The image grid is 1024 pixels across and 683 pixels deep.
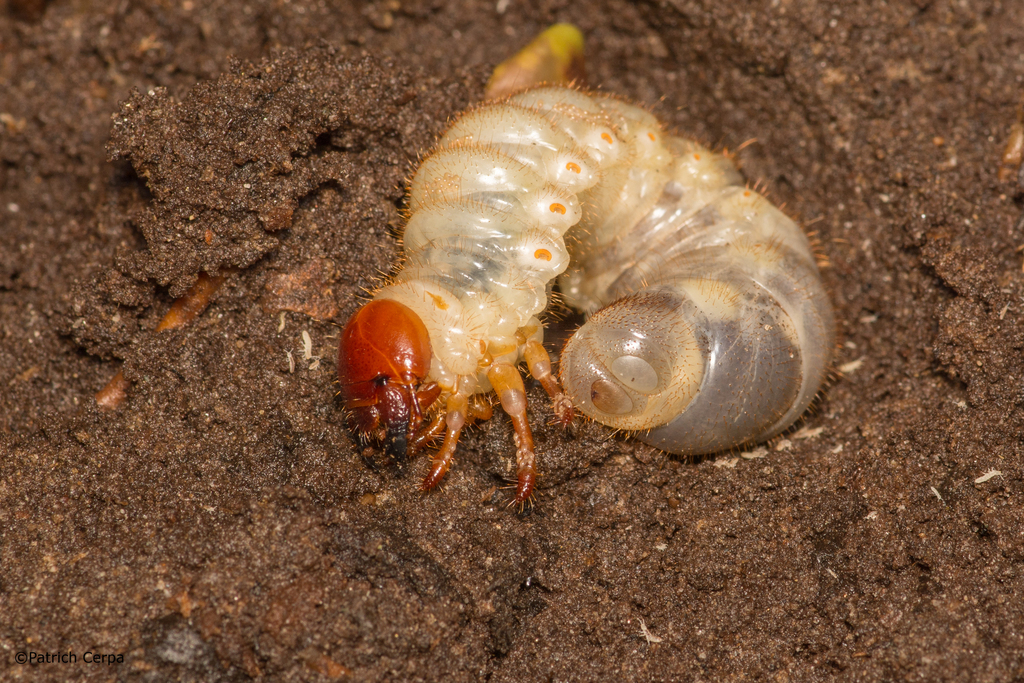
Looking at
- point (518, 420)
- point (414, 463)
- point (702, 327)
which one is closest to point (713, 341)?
point (702, 327)

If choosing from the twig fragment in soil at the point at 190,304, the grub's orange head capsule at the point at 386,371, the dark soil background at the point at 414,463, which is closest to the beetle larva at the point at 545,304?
the grub's orange head capsule at the point at 386,371

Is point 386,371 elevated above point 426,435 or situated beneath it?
elevated above

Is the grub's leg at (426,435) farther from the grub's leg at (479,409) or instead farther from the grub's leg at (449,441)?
the grub's leg at (479,409)

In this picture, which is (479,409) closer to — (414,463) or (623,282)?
(414,463)

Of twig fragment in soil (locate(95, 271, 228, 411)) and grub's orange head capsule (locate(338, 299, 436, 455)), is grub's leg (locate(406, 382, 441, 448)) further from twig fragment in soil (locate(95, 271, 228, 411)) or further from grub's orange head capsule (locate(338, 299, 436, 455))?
twig fragment in soil (locate(95, 271, 228, 411))

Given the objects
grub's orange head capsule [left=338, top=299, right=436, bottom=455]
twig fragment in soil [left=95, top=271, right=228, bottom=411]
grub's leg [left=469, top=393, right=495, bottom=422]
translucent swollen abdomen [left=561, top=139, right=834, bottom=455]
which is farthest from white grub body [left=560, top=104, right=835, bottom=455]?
twig fragment in soil [left=95, top=271, right=228, bottom=411]

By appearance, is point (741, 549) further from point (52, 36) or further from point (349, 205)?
point (52, 36)
